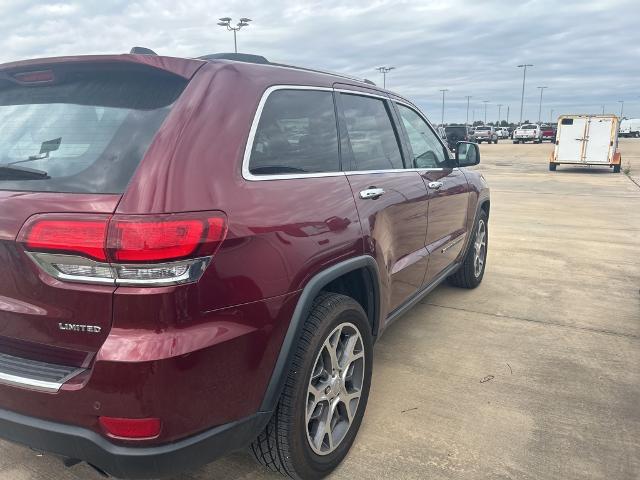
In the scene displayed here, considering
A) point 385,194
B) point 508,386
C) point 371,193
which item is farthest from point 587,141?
point 371,193

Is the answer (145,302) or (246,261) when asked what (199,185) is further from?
(145,302)

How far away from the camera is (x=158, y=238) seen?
Answer: 169cm

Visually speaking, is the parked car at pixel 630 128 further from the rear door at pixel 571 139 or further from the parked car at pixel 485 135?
the rear door at pixel 571 139

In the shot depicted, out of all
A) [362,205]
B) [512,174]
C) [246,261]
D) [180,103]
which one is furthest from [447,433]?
[512,174]

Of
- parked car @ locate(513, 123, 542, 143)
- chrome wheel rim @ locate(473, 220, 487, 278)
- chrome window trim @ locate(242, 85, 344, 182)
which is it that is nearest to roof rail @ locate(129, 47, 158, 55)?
chrome window trim @ locate(242, 85, 344, 182)

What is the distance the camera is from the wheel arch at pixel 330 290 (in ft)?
6.69

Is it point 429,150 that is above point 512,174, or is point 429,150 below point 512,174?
above

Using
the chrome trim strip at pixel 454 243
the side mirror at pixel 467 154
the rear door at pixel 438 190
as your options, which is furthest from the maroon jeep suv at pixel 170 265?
the side mirror at pixel 467 154

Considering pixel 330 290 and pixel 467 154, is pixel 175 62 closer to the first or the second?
pixel 330 290

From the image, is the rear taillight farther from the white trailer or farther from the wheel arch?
the white trailer

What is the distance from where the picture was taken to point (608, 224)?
9.04 metres

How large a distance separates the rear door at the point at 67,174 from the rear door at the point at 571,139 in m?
21.6

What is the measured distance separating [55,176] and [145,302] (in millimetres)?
600

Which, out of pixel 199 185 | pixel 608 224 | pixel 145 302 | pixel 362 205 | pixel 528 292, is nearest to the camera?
pixel 145 302
